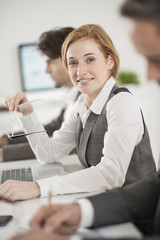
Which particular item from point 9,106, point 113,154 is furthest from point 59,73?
point 113,154

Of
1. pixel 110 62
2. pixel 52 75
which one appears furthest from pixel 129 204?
pixel 52 75

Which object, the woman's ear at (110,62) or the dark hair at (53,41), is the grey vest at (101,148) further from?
the dark hair at (53,41)

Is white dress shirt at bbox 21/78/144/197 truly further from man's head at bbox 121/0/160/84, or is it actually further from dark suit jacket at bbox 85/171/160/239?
man's head at bbox 121/0/160/84

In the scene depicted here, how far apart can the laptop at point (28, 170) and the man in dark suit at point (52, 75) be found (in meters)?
0.17

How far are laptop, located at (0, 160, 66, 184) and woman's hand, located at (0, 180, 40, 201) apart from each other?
0.22 m

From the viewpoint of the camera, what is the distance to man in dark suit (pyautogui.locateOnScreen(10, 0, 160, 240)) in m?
0.79

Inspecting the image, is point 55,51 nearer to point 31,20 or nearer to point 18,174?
point 18,174

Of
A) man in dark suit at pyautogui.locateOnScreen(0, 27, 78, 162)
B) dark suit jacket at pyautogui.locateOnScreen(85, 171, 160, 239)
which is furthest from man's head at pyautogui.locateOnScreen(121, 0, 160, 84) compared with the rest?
man in dark suit at pyautogui.locateOnScreen(0, 27, 78, 162)

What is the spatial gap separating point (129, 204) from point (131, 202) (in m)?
0.01

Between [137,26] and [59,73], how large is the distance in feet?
5.32

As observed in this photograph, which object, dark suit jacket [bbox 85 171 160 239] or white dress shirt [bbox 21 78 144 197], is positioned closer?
dark suit jacket [bbox 85 171 160 239]

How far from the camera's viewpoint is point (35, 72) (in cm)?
562

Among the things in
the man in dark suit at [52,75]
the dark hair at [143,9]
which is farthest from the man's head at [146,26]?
the man in dark suit at [52,75]

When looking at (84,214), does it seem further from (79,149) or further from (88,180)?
(79,149)
